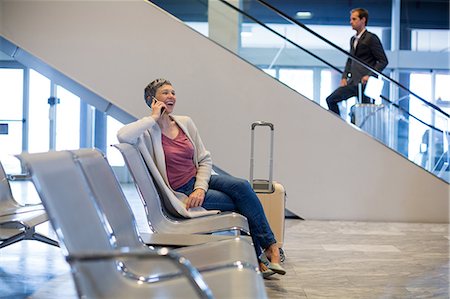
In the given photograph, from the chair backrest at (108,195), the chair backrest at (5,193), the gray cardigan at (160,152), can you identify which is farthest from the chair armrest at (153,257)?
the chair backrest at (5,193)

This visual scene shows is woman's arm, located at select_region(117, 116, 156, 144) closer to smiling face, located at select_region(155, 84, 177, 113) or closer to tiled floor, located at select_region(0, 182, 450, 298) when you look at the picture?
smiling face, located at select_region(155, 84, 177, 113)

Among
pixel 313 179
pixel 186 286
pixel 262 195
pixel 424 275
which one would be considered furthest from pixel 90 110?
pixel 186 286

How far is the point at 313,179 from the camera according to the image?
285 inches

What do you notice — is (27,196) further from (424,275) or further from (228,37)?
(424,275)

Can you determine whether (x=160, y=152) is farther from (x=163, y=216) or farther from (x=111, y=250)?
(x=111, y=250)

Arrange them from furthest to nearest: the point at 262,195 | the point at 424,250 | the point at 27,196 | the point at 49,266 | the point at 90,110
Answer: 1. the point at 90,110
2. the point at 27,196
3. the point at 424,250
4. the point at 262,195
5. the point at 49,266

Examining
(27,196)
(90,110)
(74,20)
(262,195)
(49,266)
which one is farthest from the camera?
(90,110)

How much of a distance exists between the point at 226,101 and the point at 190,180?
9.92 feet

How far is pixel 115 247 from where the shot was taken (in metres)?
2.40

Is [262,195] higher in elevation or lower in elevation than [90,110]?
lower

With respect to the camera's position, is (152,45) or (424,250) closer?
(424,250)

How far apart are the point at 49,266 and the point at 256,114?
3306 mm

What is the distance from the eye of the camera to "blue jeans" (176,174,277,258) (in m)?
4.14

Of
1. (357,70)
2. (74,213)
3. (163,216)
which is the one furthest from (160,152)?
(357,70)
